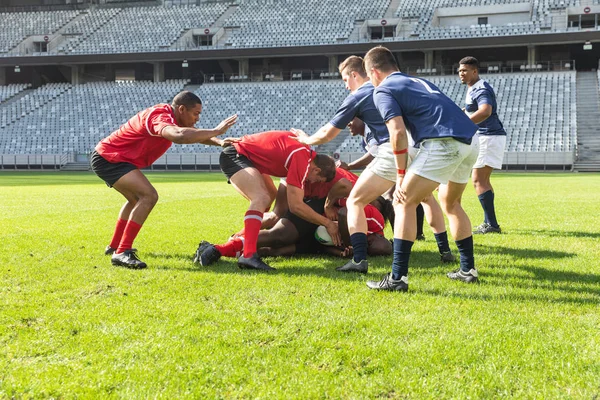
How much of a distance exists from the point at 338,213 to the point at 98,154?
2.68m

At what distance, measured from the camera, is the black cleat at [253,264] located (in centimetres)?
542

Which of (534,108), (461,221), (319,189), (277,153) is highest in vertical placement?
(534,108)

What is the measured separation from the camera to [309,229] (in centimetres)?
624

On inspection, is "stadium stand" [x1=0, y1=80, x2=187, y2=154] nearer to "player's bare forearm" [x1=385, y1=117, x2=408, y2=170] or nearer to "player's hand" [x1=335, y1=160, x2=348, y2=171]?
"player's hand" [x1=335, y1=160, x2=348, y2=171]

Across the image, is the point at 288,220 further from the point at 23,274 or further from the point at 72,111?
the point at 72,111

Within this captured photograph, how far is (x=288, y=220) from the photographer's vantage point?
6199 mm

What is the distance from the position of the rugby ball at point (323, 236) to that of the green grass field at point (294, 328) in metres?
0.23

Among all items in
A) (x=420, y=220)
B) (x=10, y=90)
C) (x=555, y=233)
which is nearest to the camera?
(x=420, y=220)

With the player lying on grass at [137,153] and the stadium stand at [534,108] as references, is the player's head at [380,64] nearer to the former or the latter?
the player lying on grass at [137,153]

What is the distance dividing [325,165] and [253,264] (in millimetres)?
1262

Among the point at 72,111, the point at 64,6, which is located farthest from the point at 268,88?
the point at 64,6

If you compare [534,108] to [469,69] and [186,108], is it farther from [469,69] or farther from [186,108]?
[186,108]

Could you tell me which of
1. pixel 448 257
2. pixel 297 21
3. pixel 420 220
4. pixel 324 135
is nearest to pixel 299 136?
pixel 324 135

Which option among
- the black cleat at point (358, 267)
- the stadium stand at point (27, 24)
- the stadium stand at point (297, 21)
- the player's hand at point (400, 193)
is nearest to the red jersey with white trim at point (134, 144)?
the black cleat at point (358, 267)
